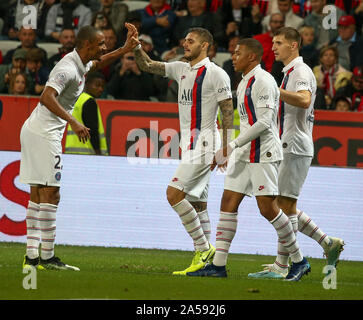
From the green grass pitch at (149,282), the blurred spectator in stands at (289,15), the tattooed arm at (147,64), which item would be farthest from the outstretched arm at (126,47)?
the blurred spectator in stands at (289,15)

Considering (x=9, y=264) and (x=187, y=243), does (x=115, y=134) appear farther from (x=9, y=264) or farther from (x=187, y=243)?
(x=9, y=264)

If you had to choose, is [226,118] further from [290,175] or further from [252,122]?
[290,175]

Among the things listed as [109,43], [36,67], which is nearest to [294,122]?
[109,43]

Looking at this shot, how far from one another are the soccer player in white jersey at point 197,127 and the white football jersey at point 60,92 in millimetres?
1001

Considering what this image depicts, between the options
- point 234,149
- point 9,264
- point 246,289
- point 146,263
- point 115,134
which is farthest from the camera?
point 115,134

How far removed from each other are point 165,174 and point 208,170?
9.33 feet

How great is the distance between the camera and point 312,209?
11188mm

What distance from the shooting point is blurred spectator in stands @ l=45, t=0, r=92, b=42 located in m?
15.6

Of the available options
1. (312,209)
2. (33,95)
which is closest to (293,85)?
(312,209)

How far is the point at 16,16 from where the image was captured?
1573 centimetres

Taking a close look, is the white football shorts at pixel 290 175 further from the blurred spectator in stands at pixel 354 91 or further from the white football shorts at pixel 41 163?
the blurred spectator in stands at pixel 354 91

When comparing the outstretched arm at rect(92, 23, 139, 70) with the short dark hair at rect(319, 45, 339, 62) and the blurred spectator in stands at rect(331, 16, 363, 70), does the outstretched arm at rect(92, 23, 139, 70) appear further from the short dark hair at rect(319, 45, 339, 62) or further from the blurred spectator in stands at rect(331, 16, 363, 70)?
the blurred spectator in stands at rect(331, 16, 363, 70)

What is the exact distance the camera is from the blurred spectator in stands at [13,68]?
14.3 meters

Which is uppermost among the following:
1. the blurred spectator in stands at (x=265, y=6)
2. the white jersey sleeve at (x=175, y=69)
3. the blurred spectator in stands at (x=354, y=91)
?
the white jersey sleeve at (x=175, y=69)
